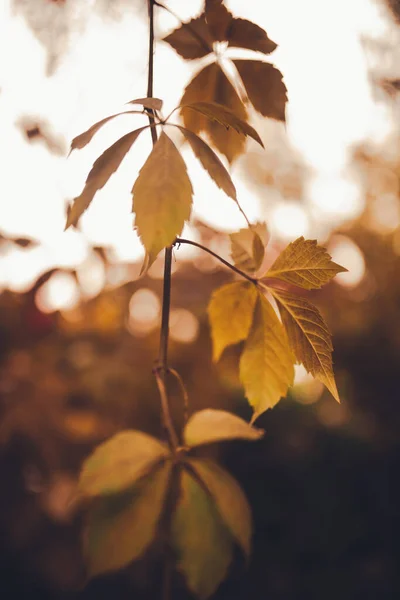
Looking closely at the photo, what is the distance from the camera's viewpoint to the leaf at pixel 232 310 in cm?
60

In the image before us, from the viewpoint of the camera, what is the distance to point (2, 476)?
4.92 ft

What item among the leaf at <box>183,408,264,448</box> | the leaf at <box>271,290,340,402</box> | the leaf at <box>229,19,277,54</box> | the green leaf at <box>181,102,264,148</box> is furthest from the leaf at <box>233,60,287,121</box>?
the leaf at <box>183,408,264,448</box>

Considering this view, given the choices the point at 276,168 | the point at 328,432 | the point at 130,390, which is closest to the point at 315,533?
the point at 328,432

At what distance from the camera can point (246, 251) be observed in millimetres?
614

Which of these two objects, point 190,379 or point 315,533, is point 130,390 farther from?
point 315,533

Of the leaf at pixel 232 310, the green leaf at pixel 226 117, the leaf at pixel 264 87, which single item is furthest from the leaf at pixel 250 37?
the leaf at pixel 232 310

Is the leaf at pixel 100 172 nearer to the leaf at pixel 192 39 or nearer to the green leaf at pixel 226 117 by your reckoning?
the green leaf at pixel 226 117

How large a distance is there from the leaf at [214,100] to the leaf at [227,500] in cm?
45

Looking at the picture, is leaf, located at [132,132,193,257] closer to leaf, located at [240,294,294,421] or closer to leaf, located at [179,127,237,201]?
leaf, located at [179,127,237,201]

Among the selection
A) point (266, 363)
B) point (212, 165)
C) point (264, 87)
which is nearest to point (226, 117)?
point (212, 165)

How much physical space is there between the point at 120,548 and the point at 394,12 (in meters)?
0.91

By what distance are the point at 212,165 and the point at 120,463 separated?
17.4 inches

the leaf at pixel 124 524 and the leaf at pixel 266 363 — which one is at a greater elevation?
the leaf at pixel 266 363

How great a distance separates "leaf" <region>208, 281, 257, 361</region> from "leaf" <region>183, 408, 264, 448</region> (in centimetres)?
14
